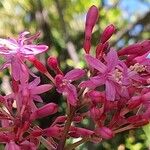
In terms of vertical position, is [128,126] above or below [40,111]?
below

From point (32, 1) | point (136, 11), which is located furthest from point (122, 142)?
point (136, 11)

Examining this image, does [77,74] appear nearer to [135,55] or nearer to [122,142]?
[135,55]

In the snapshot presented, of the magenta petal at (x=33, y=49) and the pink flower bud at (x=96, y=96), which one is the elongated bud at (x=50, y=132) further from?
the magenta petal at (x=33, y=49)

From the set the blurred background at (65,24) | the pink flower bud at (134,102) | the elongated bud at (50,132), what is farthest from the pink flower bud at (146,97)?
the blurred background at (65,24)

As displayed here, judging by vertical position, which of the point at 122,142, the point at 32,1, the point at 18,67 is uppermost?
the point at 18,67

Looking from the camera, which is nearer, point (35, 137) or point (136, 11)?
point (35, 137)

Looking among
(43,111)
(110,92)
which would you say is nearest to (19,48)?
(43,111)

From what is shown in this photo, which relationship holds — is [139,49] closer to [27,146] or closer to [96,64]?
[96,64]
